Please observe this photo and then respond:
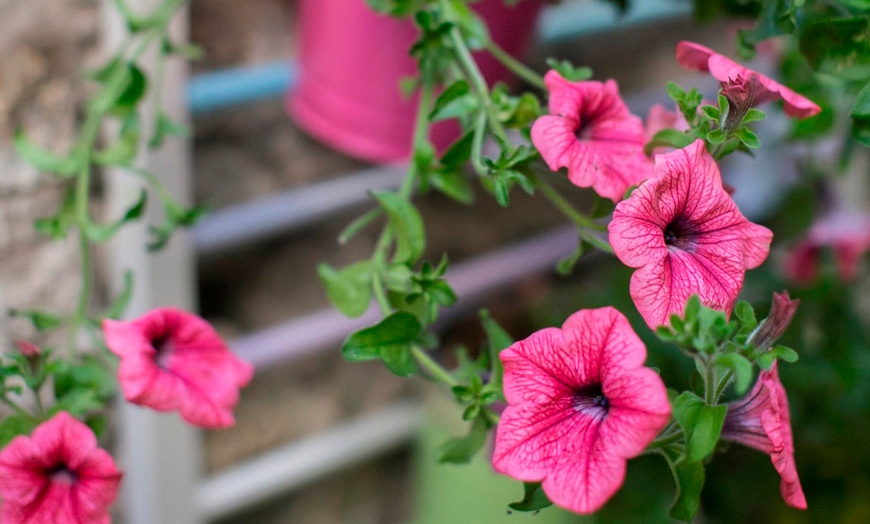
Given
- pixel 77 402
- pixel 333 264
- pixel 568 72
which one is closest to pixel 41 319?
pixel 77 402

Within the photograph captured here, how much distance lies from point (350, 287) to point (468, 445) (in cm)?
11

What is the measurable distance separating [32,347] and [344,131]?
397mm

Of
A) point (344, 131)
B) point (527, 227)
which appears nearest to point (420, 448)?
point (527, 227)

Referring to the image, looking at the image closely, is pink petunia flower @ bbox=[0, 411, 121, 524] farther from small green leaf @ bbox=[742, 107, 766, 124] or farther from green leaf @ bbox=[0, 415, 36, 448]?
small green leaf @ bbox=[742, 107, 766, 124]

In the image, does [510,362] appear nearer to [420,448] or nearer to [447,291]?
[447,291]

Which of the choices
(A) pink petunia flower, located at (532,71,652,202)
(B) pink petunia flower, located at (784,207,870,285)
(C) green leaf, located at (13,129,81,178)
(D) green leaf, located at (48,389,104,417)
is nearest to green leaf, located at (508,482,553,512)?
(A) pink petunia flower, located at (532,71,652,202)

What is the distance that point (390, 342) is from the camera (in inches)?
16.1

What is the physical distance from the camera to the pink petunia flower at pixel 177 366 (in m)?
0.39

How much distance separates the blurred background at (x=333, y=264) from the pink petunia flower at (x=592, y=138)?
0.87 feet

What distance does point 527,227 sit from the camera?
1234mm

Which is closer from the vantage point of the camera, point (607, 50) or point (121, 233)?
point (121, 233)

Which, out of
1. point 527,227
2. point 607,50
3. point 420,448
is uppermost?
point 607,50

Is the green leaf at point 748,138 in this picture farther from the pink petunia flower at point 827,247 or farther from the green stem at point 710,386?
the pink petunia flower at point 827,247

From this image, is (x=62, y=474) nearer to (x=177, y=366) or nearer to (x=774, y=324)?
(x=177, y=366)
